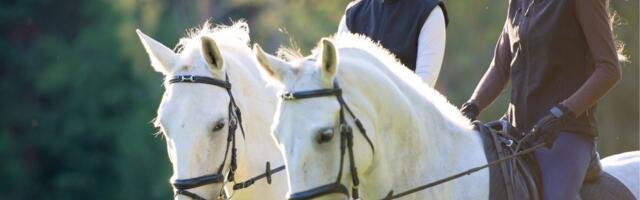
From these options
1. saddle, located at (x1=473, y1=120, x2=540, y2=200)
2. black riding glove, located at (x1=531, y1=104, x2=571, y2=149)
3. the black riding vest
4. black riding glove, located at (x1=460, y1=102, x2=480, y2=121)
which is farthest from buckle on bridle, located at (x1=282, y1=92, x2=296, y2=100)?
the black riding vest

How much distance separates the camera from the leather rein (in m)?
6.00

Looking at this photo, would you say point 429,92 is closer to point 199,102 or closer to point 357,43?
point 357,43

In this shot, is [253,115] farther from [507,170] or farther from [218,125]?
[507,170]

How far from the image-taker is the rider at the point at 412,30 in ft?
21.7

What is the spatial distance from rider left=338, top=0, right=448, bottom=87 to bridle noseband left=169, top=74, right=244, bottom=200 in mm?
874

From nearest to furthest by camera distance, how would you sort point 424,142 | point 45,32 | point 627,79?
1. point 424,142
2. point 627,79
3. point 45,32

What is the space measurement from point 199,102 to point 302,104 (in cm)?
144

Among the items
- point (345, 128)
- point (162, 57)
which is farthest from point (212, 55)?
point (345, 128)

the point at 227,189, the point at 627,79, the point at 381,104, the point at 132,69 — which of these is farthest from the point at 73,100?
the point at 381,104

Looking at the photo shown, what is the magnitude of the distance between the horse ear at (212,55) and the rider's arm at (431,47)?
3.48ft

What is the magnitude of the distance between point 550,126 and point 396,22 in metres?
1.68

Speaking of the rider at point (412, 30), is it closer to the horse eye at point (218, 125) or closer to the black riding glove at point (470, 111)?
the black riding glove at point (470, 111)

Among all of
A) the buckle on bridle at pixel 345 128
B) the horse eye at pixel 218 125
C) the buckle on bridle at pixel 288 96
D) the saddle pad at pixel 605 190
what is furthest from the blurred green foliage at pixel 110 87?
the buckle on bridle at pixel 345 128

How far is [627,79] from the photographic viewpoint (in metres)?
25.5
